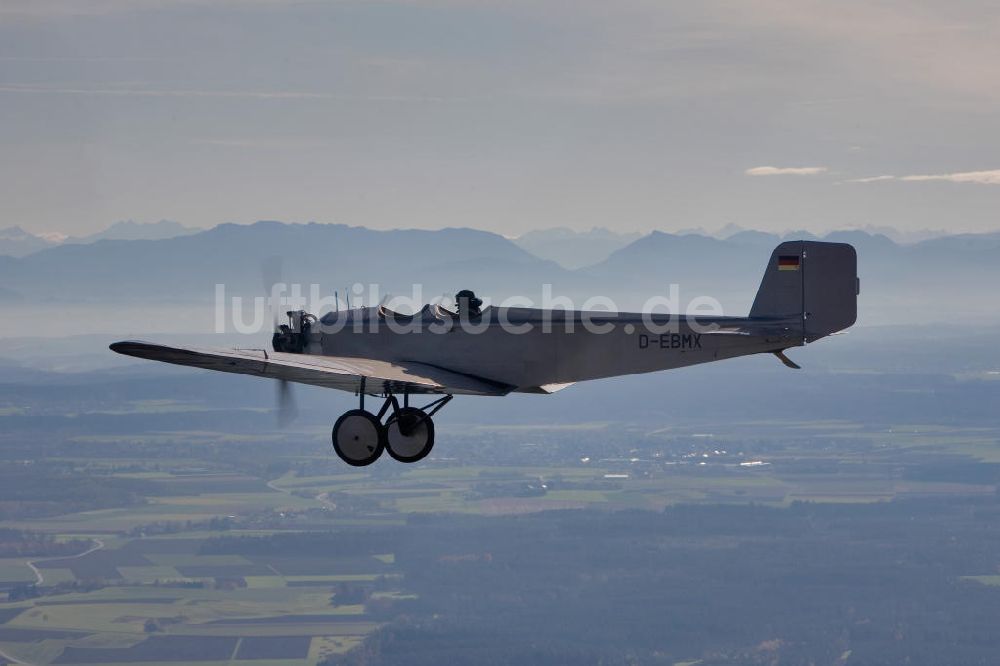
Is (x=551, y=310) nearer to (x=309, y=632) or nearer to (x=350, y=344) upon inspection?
(x=350, y=344)

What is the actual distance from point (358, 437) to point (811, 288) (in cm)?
1105

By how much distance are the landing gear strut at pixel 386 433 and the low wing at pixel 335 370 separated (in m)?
0.53

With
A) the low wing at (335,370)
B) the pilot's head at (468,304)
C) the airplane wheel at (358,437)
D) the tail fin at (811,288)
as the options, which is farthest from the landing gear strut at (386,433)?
the tail fin at (811,288)

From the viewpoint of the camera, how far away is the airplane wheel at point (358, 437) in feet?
101

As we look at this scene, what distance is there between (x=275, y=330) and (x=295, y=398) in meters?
2.32

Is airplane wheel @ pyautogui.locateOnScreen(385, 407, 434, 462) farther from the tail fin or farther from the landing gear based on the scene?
the tail fin

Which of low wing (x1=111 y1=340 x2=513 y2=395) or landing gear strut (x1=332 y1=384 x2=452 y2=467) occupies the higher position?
low wing (x1=111 y1=340 x2=513 y2=395)

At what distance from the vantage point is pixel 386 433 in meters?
31.2

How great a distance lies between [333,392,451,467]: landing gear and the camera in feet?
101

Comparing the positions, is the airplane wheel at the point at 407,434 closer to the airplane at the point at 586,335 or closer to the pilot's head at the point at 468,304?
the airplane at the point at 586,335

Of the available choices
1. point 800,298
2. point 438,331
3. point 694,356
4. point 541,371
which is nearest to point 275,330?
point 438,331

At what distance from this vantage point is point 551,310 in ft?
107

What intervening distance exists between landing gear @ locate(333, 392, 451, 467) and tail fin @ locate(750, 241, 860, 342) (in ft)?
26.1

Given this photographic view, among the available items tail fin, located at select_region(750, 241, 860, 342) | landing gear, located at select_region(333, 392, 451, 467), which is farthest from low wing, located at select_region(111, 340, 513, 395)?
tail fin, located at select_region(750, 241, 860, 342)
